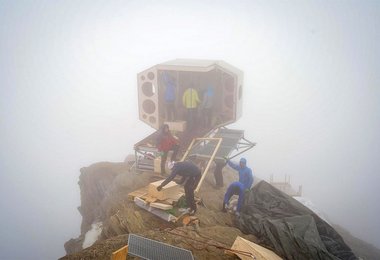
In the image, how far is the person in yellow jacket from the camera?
55.1 feet

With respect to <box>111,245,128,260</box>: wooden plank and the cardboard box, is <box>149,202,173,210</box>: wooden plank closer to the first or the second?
<box>111,245,128,260</box>: wooden plank

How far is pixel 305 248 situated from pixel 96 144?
5665 inches

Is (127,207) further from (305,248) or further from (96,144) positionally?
(96,144)

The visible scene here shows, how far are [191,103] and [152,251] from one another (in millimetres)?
11922

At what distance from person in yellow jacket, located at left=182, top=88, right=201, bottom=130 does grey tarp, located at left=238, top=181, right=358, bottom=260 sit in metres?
7.28

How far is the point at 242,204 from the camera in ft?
37.1

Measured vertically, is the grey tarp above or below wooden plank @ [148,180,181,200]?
below

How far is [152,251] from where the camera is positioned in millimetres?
5789

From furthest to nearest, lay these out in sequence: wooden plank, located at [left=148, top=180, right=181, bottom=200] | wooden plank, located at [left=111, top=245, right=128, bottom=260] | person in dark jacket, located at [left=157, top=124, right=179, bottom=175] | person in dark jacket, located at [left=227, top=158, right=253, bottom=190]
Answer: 1. person in dark jacket, located at [left=157, top=124, right=179, bottom=175]
2. person in dark jacket, located at [left=227, top=158, right=253, bottom=190]
3. wooden plank, located at [left=148, top=180, right=181, bottom=200]
4. wooden plank, located at [left=111, top=245, right=128, bottom=260]

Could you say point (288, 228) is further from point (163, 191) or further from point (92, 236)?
point (92, 236)

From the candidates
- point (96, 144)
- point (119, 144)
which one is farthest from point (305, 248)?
point (96, 144)

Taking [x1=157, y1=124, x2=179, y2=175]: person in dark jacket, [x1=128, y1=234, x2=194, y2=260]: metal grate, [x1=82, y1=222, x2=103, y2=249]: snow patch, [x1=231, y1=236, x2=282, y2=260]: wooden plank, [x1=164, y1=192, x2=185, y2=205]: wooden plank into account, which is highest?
[x1=157, y1=124, x2=179, y2=175]: person in dark jacket

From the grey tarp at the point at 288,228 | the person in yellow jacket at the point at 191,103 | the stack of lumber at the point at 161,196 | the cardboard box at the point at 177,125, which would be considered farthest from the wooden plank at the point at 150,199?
the person in yellow jacket at the point at 191,103

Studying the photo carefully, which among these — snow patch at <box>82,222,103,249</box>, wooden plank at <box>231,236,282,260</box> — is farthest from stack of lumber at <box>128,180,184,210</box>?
wooden plank at <box>231,236,282,260</box>
